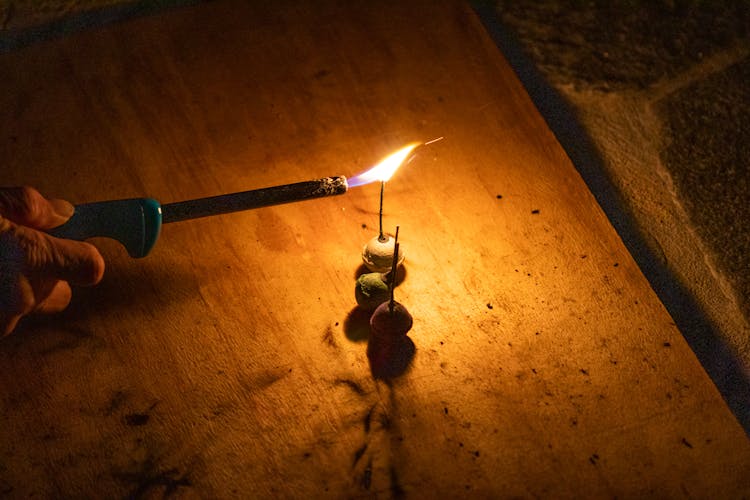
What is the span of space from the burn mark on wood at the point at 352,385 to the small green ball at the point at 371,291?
0.16m

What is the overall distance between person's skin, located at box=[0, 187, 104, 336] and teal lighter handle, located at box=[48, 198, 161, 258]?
0.05 m

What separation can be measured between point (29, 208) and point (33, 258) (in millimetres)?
99

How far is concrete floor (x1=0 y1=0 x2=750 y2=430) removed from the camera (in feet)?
5.14

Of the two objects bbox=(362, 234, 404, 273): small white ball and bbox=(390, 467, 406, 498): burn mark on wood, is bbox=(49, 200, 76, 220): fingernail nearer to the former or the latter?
bbox=(362, 234, 404, 273): small white ball

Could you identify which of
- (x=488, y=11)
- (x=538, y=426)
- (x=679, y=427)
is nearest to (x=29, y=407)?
(x=538, y=426)

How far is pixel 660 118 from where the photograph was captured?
198cm

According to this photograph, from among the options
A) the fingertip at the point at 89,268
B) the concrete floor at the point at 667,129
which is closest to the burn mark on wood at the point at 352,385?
the fingertip at the point at 89,268

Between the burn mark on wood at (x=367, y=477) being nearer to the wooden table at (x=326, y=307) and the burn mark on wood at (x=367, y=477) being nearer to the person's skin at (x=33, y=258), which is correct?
the wooden table at (x=326, y=307)

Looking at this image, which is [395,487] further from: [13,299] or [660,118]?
[660,118]

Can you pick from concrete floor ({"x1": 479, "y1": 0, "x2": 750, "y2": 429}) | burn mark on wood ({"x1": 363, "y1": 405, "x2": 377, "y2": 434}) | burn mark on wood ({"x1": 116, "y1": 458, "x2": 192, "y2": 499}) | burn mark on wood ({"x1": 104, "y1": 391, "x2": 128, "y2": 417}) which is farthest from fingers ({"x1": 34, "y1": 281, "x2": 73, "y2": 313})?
concrete floor ({"x1": 479, "y1": 0, "x2": 750, "y2": 429})

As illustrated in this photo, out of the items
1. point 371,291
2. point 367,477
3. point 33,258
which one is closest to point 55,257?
point 33,258

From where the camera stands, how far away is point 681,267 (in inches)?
63.3

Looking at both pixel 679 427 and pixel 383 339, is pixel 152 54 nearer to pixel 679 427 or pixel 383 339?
pixel 383 339

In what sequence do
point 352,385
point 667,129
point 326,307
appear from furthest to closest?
point 667,129 → point 326,307 → point 352,385
